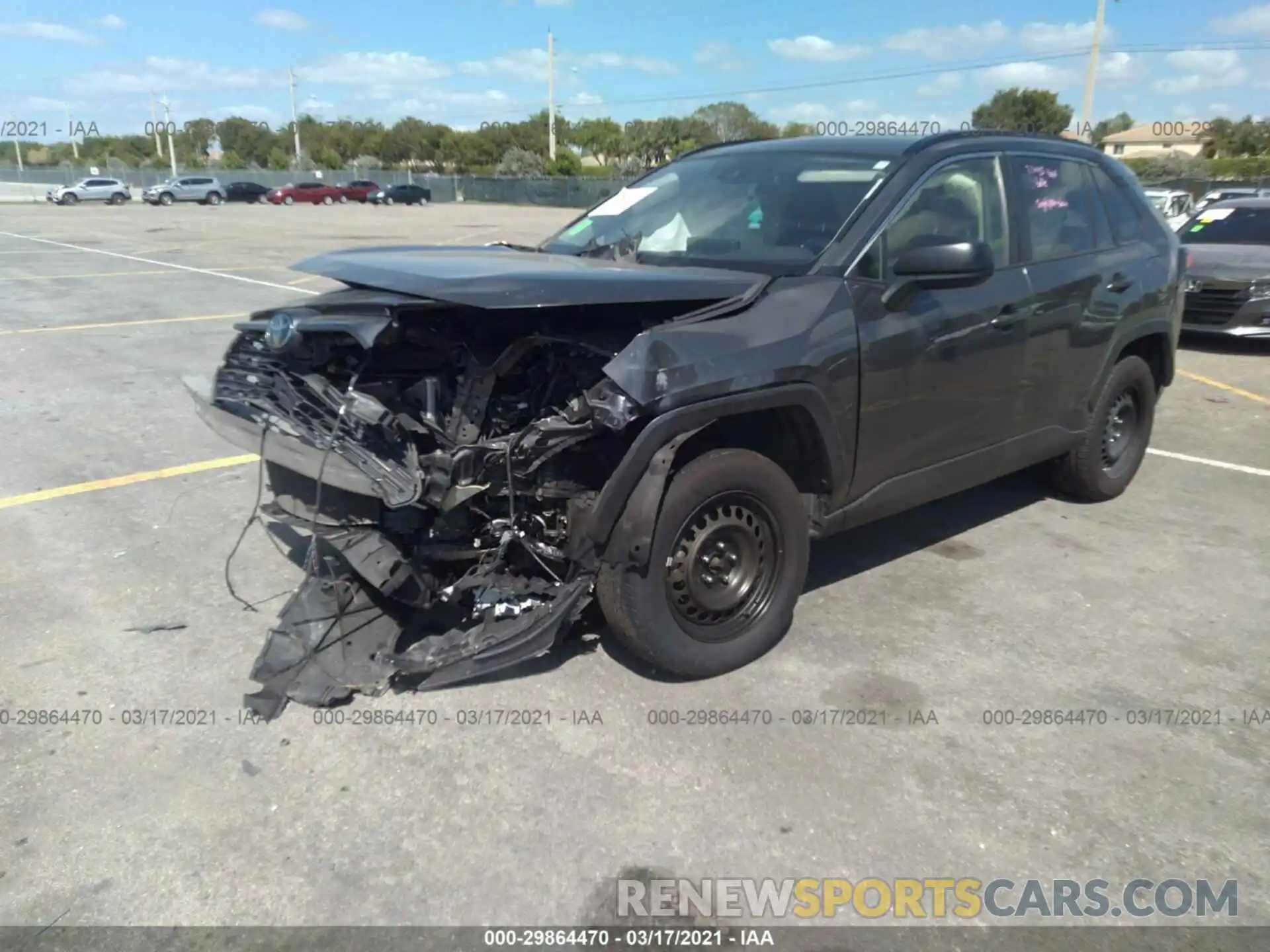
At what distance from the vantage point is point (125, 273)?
16859mm

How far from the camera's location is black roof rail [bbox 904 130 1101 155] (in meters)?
4.32

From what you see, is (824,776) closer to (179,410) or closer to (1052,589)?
(1052,589)

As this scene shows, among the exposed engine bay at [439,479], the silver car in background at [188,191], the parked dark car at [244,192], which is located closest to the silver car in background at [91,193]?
the silver car in background at [188,191]

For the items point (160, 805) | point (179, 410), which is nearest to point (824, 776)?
point (160, 805)

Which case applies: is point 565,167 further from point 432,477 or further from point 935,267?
point 432,477

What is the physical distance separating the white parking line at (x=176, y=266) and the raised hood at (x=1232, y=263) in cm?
1085

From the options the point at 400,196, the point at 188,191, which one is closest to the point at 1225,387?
the point at 400,196

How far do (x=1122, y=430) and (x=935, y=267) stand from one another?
2.66 m

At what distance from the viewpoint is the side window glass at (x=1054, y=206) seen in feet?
15.4

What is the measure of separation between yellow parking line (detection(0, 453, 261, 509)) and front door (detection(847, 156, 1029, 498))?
3298mm

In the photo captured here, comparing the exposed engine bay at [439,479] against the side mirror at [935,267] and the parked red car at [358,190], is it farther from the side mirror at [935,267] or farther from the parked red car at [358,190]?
the parked red car at [358,190]

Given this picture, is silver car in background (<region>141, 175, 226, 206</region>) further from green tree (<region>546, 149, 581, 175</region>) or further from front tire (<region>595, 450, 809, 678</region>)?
front tire (<region>595, 450, 809, 678</region>)

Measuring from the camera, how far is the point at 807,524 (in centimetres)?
388

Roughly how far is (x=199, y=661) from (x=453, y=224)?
34.2 metres
